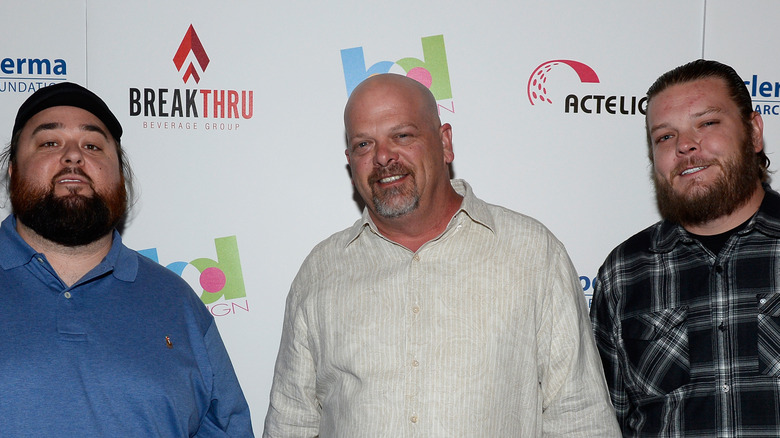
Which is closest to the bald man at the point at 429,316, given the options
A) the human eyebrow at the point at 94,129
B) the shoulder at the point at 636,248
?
the shoulder at the point at 636,248

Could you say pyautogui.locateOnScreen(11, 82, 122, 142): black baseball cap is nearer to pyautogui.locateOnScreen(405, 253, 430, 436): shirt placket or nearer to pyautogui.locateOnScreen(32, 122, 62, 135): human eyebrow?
pyautogui.locateOnScreen(32, 122, 62, 135): human eyebrow

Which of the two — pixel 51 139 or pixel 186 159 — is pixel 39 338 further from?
pixel 186 159

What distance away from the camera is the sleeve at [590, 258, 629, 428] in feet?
6.65

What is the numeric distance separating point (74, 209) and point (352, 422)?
965 millimetres

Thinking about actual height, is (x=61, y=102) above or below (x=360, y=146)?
above

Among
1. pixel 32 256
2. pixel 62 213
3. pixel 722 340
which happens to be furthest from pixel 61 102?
pixel 722 340

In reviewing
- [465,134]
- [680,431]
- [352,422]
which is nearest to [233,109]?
[465,134]

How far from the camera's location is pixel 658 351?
75.2 inches

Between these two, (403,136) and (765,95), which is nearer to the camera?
(403,136)

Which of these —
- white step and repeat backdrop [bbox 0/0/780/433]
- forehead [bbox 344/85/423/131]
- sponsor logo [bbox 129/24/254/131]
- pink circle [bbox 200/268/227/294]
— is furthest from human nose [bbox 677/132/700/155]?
pink circle [bbox 200/268/227/294]

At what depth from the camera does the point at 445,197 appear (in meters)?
1.94

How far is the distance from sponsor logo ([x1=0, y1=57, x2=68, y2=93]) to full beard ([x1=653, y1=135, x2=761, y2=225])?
82.9 inches

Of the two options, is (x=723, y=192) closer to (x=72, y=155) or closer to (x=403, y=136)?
(x=403, y=136)

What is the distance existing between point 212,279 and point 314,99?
749mm
